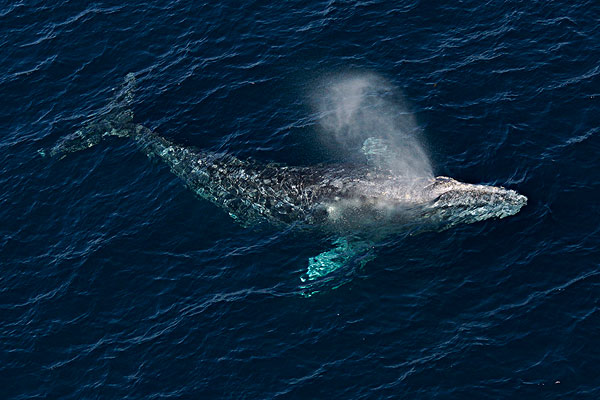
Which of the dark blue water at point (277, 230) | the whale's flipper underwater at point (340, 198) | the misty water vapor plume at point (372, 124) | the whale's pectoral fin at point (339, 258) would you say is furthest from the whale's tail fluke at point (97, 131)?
the whale's pectoral fin at point (339, 258)

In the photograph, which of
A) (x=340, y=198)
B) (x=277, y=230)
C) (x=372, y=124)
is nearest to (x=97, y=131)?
(x=277, y=230)

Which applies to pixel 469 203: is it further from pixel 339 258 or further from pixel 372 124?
A: pixel 372 124

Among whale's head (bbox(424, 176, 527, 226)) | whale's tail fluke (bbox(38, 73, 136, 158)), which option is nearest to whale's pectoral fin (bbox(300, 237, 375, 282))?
whale's head (bbox(424, 176, 527, 226))

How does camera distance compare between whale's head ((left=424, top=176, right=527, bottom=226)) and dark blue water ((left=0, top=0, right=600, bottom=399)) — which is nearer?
dark blue water ((left=0, top=0, right=600, bottom=399))

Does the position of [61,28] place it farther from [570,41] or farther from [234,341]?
[570,41]

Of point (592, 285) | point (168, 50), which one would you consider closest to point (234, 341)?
point (592, 285)

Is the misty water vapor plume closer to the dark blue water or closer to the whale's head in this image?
the dark blue water
